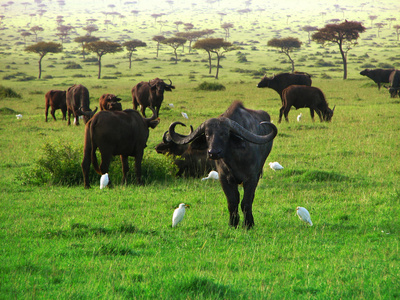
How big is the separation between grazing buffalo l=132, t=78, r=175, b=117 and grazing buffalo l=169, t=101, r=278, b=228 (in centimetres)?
1274

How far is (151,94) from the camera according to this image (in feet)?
63.8

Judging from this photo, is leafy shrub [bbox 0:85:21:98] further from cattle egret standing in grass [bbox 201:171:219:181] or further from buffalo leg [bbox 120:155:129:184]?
cattle egret standing in grass [bbox 201:171:219:181]

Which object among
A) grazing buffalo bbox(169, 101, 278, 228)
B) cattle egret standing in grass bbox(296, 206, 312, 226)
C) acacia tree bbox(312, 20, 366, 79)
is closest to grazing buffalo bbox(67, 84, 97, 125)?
grazing buffalo bbox(169, 101, 278, 228)

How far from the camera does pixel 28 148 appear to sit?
526 inches

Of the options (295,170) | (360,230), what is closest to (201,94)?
(295,170)

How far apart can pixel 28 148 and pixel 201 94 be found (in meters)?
16.3

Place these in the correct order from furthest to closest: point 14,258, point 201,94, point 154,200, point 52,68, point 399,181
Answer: point 52,68 → point 201,94 → point 399,181 → point 154,200 → point 14,258

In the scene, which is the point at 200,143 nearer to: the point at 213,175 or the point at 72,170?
the point at 213,175

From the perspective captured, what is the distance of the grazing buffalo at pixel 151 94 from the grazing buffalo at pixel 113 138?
9.72 meters

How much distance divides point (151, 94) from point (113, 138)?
425 inches

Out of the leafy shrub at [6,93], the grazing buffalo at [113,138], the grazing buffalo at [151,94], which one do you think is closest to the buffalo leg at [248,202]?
the grazing buffalo at [113,138]

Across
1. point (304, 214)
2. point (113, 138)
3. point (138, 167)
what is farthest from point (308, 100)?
point (304, 214)

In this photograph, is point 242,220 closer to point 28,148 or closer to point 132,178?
point 132,178

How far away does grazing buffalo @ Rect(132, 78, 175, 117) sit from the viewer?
19359 mm
